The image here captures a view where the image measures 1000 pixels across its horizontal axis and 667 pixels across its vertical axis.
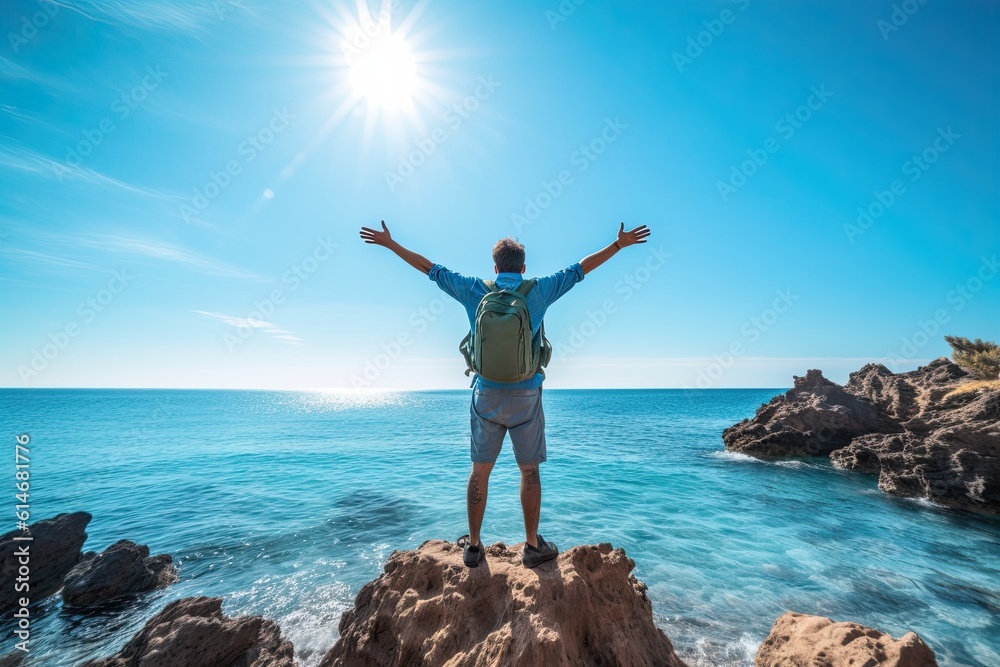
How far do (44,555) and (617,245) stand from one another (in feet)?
36.9

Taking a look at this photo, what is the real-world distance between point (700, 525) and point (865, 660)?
7253 millimetres

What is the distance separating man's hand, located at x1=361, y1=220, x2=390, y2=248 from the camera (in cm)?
342

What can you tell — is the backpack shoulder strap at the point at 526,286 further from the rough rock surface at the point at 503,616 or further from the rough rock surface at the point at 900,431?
the rough rock surface at the point at 900,431

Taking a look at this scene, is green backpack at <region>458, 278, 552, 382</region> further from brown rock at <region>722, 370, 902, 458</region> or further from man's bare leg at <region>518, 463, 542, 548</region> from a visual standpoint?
brown rock at <region>722, 370, 902, 458</region>

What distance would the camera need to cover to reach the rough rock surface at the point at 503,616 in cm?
275

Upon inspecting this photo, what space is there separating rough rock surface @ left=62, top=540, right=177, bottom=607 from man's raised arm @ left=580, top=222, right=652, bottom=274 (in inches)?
353

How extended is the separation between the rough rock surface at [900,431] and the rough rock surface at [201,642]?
54.0ft

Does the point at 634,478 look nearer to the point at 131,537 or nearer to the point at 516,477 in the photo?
the point at 516,477

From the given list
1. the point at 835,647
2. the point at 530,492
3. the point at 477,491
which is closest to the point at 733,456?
the point at 835,647

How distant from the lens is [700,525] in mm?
9492

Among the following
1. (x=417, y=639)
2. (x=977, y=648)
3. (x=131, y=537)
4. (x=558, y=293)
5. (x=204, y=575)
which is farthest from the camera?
(x=131, y=537)

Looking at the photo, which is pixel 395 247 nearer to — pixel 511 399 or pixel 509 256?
pixel 509 256

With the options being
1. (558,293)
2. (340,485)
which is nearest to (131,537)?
(340,485)

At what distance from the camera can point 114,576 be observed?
21.5ft
